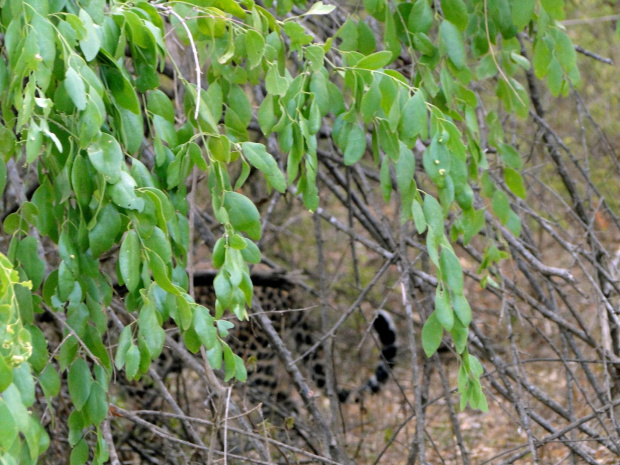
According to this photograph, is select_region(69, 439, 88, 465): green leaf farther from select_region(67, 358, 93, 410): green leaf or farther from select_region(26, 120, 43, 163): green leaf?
select_region(26, 120, 43, 163): green leaf

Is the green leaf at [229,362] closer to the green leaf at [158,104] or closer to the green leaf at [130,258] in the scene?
the green leaf at [130,258]

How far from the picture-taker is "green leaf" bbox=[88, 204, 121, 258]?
57.5 inches

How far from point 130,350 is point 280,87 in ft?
2.13

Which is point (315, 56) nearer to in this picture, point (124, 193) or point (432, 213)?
point (432, 213)

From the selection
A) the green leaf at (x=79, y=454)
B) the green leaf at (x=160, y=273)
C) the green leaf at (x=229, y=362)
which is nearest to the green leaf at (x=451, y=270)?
the green leaf at (x=229, y=362)

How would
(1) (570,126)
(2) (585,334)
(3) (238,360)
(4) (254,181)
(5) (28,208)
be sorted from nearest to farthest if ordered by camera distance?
(5) (28,208)
(3) (238,360)
(2) (585,334)
(4) (254,181)
(1) (570,126)

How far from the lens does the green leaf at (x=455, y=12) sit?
7.04 feet

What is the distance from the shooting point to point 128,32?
1543 millimetres

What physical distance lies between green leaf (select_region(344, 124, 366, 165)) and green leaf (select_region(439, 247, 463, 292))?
0.30 m

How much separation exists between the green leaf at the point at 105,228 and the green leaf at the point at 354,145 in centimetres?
58

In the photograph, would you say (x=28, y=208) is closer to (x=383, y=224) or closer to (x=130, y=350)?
(x=130, y=350)

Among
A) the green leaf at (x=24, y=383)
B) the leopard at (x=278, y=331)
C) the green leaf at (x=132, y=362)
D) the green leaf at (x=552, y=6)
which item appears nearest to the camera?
the green leaf at (x=24, y=383)

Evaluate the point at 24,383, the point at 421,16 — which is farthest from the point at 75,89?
the point at 421,16

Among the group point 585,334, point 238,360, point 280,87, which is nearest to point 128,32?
point 280,87
